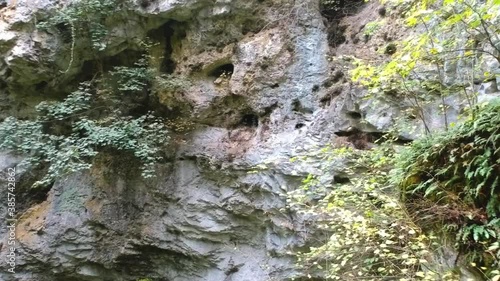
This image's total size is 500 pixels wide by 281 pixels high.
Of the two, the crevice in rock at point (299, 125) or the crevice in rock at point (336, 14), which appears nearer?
the crevice in rock at point (299, 125)

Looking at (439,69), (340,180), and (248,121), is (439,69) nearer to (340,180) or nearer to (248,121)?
(340,180)

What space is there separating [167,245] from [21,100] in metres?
3.48

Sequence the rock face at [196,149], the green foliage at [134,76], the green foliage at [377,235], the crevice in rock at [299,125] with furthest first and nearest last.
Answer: the green foliage at [134,76], the rock face at [196,149], the crevice in rock at [299,125], the green foliage at [377,235]

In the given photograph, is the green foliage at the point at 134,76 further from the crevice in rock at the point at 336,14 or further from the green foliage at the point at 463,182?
the green foliage at the point at 463,182

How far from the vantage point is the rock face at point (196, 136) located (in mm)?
5391

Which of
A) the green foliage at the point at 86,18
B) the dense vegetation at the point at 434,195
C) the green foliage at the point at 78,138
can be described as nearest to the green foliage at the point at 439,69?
the dense vegetation at the point at 434,195

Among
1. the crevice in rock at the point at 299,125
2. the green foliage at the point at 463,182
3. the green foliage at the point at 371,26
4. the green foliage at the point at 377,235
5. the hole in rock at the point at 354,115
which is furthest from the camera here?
the crevice in rock at the point at 299,125

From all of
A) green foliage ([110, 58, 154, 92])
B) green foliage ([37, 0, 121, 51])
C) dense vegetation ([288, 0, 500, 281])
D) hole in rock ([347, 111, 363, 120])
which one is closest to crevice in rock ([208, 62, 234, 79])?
green foliage ([110, 58, 154, 92])

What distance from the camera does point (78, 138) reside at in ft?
19.4

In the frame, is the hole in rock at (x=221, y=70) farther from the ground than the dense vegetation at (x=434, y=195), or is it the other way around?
the hole in rock at (x=221, y=70)

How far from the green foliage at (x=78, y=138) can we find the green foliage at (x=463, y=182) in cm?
375

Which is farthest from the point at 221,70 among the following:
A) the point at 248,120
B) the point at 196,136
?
the point at 196,136

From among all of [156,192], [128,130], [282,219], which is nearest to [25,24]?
[128,130]

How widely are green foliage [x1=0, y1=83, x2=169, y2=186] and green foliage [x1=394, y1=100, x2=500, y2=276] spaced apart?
3.75 m
